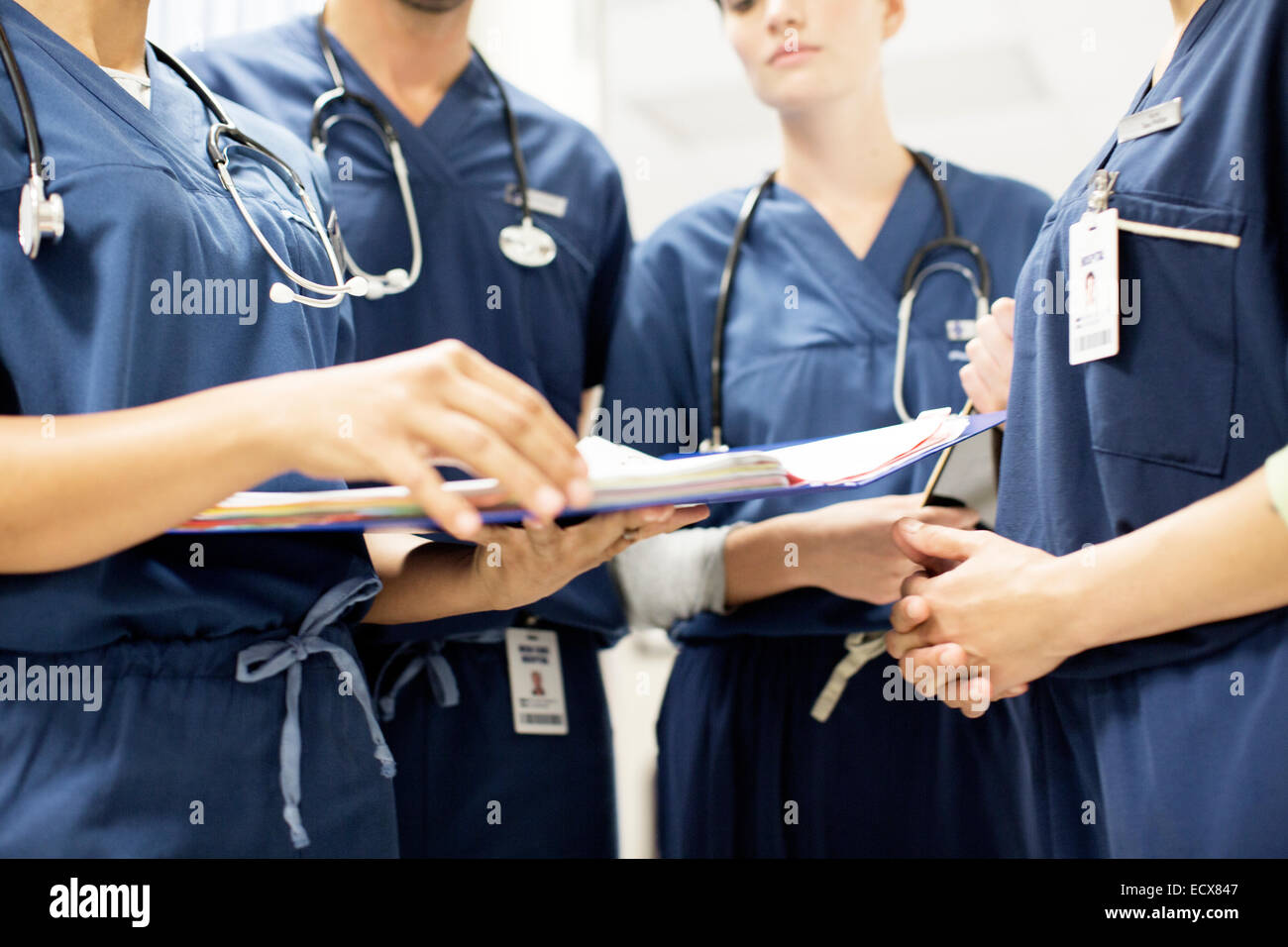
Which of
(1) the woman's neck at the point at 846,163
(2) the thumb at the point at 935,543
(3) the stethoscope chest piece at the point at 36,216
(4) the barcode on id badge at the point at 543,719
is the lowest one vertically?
(4) the barcode on id badge at the point at 543,719

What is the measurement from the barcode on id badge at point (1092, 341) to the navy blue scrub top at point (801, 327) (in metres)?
0.49

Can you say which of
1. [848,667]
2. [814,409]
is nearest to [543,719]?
[848,667]

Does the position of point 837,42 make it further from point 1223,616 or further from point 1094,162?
point 1223,616

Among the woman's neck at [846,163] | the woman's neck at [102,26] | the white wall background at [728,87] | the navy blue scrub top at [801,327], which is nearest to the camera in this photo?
the woman's neck at [102,26]

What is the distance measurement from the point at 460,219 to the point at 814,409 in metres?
0.48

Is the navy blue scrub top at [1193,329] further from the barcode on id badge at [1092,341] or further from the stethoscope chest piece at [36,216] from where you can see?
the stethoscope chest piece at [36,216]

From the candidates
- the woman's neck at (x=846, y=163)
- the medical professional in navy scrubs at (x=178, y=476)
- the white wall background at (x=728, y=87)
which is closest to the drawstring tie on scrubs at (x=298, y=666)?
the medical professional in navy scrubs at (x=178, y=476)

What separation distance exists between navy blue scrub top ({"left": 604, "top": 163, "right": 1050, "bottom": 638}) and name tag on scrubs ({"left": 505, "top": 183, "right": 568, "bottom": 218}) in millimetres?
129

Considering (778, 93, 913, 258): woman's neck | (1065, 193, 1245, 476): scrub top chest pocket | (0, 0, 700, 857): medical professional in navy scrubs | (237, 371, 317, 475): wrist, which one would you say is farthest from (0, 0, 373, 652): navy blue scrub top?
(778, 93, 913, 258): woman's neck

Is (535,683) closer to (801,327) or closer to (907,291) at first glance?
(801,327)

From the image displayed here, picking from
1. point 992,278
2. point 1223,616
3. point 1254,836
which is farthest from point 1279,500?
point 992,278

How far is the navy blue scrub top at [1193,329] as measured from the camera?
753mm

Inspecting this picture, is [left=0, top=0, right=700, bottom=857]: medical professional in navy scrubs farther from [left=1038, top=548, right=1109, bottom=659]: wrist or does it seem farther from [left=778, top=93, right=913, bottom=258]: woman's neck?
[left=778, top=93, right=913, bottom=258]: woman's neck

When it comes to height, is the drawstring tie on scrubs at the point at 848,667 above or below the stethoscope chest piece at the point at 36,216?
below
